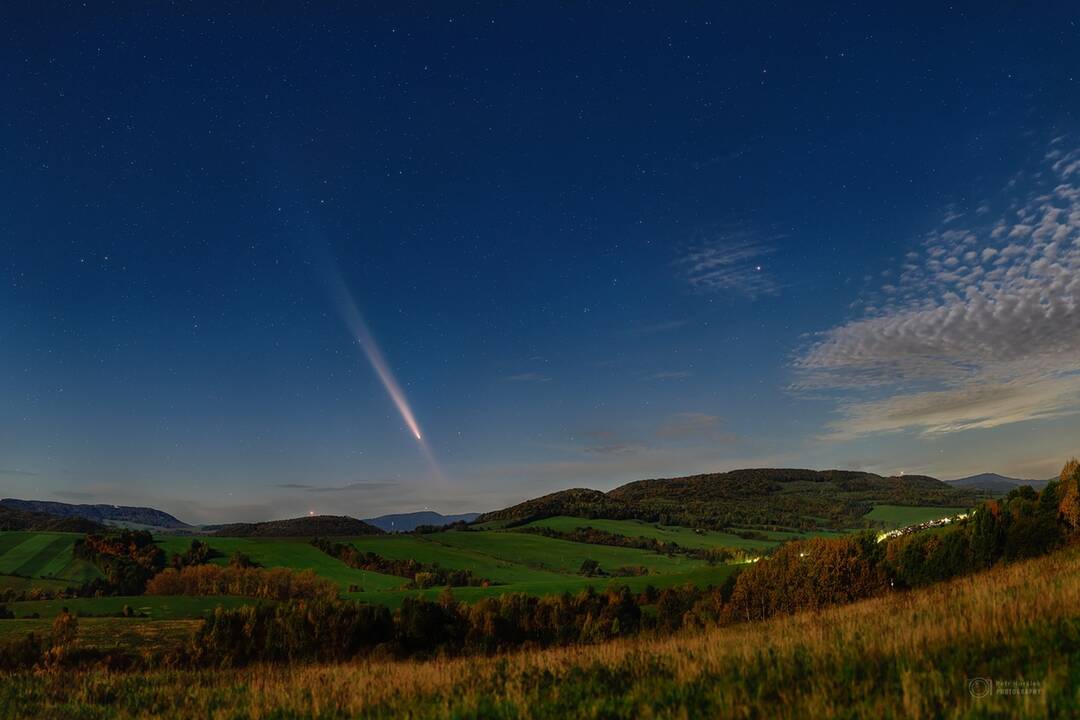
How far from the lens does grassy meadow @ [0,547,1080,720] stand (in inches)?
233

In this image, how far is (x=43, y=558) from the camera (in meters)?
144

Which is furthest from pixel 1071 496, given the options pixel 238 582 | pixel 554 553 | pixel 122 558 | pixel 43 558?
pixel 43 558

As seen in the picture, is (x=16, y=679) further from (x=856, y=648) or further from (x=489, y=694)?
(x=856, y=648)

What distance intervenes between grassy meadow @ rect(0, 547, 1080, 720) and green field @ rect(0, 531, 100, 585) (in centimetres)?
16458

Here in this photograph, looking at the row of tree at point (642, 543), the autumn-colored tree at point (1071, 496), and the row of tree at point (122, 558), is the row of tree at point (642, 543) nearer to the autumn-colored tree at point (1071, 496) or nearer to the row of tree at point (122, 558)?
the row of tree at point (122, 558)

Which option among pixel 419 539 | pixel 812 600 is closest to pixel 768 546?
pixel 419 539

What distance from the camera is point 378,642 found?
54094mm

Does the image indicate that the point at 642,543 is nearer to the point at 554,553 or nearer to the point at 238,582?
the point at 554,553

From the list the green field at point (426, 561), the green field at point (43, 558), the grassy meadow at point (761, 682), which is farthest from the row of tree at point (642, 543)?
the grassy meadow at point (761, 682)

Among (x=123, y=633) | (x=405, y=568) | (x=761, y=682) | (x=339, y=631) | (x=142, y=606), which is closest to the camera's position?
(x=761, y=682)

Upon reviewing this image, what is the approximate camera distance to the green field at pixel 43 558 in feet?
443

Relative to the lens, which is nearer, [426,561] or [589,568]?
[589,568]

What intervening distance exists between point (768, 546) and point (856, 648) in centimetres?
20487

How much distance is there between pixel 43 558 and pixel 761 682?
628 ft
